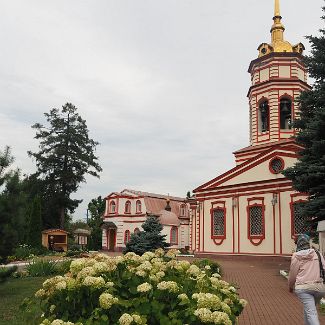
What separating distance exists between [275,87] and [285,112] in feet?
6.11

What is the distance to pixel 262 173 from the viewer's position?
1101 inches

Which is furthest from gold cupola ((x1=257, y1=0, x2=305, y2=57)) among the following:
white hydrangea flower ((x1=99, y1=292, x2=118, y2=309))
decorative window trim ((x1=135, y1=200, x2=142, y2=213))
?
white hydrangea flower ((x1=99, y1=292, x2=118, y2=309))

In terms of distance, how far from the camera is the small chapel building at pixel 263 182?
2652 centimetres

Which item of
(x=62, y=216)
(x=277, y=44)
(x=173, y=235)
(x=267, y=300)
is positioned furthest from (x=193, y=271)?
(x=62, y=216)

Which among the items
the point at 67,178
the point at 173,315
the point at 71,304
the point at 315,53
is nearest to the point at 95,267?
the point at 71,304

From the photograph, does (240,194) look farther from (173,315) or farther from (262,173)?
(173,315)

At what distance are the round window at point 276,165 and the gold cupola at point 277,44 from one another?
8.13m

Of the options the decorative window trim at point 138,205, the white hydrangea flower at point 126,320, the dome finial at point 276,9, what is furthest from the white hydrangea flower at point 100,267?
the decorative window trim at point 138,205

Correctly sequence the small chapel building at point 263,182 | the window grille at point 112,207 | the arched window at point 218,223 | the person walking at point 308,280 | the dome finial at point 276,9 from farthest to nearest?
1. the window grille at point 112,207
2. the dome finial at point 276,9
3. the arched window at point 218,223
4. the small chapel building at point 263,182
5. the person walking at point 308,280

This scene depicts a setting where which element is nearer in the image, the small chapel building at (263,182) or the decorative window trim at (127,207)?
the small chapel building at (263,182)

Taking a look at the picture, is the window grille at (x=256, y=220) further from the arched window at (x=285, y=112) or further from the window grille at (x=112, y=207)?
the window grille at (x=112, y=207)

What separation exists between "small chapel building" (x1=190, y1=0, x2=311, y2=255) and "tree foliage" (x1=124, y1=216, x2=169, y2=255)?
934cm

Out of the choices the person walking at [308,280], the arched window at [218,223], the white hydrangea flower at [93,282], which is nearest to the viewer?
the white hydrangea flower at [93,282]

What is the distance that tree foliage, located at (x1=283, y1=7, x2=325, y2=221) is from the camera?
15.6m
